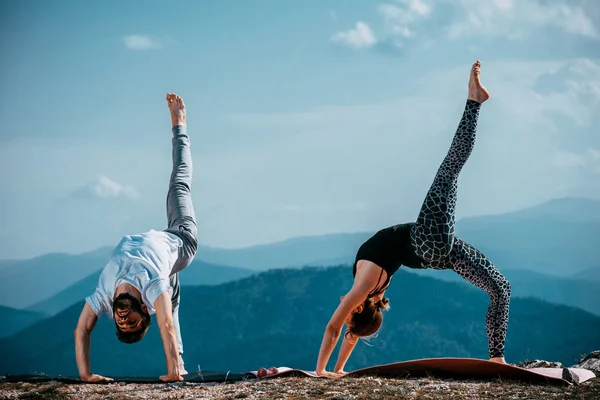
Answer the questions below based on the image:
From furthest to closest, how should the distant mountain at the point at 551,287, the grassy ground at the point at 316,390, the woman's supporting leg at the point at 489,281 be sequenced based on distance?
the distant mountain at the point at 551,287 → the woman's supporting leg at the point at 489,281 → the grassy ground at the point at 316,390

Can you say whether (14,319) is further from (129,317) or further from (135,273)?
(129,317)

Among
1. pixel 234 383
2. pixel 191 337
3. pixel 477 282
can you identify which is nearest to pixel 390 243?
pixel 477 282

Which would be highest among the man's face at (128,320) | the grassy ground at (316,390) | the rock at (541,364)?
the man's face at (128,320)

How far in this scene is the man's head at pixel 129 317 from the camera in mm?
8781

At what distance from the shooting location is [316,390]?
27.3 feet

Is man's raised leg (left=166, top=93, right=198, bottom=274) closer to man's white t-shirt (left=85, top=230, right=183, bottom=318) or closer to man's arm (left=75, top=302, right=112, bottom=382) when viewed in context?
man's white t-shirt (left=85, top=230, right=183, bottom=318)

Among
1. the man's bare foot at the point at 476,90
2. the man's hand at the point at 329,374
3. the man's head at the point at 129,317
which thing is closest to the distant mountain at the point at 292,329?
the man's hand at the point at 329,374

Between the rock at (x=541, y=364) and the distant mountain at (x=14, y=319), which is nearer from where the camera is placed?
the rock at (x=541, y=364)

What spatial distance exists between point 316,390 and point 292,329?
43.1 m

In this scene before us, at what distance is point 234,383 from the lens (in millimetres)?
9164

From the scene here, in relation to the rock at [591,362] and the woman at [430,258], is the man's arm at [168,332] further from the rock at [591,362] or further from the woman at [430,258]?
the rock at [591,362]

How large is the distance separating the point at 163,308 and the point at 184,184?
8.30 ft

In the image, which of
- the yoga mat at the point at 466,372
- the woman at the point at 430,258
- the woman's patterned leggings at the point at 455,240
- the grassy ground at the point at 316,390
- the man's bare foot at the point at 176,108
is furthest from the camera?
the man's bare foot at the point at 176,108

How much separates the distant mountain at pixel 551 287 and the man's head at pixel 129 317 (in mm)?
43965
